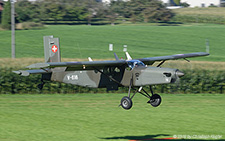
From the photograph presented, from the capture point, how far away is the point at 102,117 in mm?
32906

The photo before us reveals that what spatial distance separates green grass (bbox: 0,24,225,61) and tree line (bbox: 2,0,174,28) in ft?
23.5

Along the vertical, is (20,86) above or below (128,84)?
below

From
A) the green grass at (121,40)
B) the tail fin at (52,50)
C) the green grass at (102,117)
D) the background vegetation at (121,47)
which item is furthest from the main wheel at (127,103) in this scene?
the green grass at (121,40)

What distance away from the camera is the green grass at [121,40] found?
67.8m

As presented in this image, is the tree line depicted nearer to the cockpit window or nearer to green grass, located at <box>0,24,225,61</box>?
green grass, located at <box>0,24,225,61</box>

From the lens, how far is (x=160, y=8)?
102750mm

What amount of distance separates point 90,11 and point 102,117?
72222 mm

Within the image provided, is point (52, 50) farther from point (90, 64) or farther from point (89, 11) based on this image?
point (89, 11)

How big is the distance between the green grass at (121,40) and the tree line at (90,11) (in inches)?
282

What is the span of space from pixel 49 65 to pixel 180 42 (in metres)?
65.8

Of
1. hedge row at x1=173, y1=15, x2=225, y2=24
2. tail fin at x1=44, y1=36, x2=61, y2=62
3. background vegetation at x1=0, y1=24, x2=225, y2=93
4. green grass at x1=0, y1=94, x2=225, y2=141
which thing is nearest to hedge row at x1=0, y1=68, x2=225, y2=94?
background vegetation at x1=0, y1=24, x2=225, y2=93

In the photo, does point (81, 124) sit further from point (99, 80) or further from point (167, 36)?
point (167, 36)

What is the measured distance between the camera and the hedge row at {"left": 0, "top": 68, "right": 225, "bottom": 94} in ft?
132

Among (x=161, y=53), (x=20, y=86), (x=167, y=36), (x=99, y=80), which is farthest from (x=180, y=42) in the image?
(x=99, y=80)
